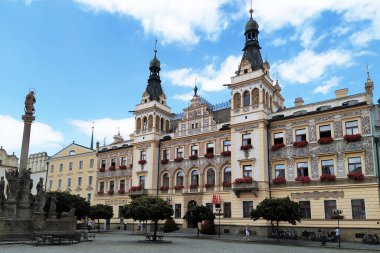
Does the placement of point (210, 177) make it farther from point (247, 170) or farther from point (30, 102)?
point (30, 102)

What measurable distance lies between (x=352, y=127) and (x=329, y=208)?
852cm

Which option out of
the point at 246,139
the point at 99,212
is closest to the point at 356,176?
the point at 246,139

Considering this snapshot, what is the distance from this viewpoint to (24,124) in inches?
1237

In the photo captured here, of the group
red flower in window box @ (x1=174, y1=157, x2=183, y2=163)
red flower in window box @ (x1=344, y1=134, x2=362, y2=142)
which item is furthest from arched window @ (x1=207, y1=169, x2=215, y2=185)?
red flower in window box @ (x1=344, y1=134, x2=362, y2=142)

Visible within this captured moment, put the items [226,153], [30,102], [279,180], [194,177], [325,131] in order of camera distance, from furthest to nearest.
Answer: [194,177] → [226,153] → [279,180] → [325,131] → [30,102]

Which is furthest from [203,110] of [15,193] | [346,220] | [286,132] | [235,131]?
[15,193]

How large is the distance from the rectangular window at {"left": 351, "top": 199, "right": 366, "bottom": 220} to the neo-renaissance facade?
3.6 inches

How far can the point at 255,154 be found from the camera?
41094mm

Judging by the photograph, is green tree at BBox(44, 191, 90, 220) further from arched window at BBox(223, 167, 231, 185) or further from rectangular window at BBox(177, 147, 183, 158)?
arched window at BBox(223, 167, 231, 185)

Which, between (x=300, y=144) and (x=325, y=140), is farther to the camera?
(x=300, y=144)

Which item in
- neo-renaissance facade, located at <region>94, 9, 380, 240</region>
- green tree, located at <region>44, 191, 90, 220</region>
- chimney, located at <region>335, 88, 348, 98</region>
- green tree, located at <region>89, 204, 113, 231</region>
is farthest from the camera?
green tree, located at <region>89, 204, 113, 231</region>

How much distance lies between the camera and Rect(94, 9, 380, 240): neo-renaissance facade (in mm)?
35562

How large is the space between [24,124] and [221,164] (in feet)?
76.8

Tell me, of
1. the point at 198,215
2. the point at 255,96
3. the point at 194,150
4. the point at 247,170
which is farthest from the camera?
the point at 194,150
